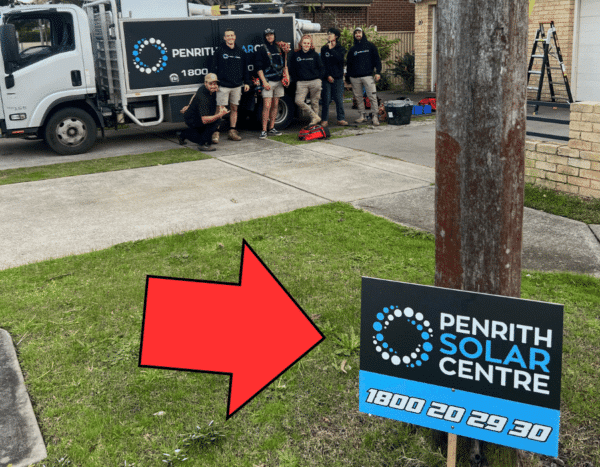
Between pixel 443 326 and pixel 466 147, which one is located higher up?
pixel 466 147

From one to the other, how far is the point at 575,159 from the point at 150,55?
7.74 m

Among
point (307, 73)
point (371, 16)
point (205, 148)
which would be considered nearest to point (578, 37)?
point (307, 73)

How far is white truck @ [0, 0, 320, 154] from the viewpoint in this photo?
35.9ft

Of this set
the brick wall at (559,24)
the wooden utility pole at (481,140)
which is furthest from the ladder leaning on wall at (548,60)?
the wooden utility pole at (481,140)

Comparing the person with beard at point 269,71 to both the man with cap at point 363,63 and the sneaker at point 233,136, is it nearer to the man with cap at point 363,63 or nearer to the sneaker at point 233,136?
the sneaker at point 233,136

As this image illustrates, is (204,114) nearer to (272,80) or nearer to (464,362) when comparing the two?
(272,80)

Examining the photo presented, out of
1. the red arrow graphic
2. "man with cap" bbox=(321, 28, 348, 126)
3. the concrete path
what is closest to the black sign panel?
the red arrow graphic

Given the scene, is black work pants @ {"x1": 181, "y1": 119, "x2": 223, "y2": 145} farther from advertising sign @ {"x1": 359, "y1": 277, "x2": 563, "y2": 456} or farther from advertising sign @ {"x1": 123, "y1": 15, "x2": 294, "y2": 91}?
advertising sign @ {"x1": 359, "y1": 277, "x2": 563, "y2": 456}

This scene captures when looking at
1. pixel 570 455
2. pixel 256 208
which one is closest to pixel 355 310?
pixel 570 455

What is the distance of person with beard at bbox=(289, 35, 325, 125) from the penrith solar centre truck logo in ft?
8.47

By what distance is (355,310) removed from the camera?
4664 millimetres

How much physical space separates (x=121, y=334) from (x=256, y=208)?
3.44m

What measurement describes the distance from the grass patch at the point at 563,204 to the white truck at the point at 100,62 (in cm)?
689

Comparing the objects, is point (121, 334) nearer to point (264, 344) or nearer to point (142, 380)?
point (142, 380)
